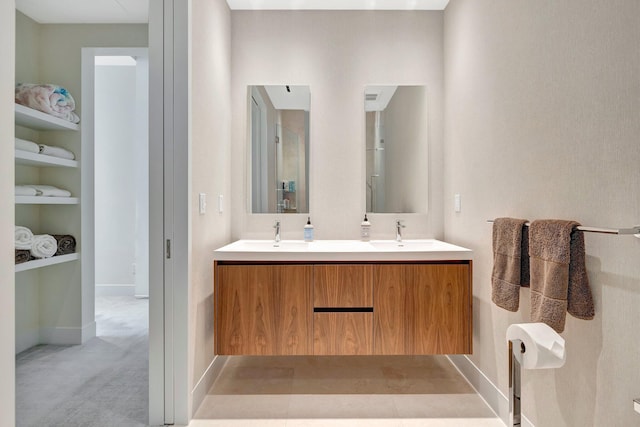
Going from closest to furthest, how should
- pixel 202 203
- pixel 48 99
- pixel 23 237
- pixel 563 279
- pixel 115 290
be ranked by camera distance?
pixel 563 279
pixel 23 237
pixel 48 99
pixel 202 203
pixel 115 290

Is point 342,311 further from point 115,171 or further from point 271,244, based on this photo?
point 115,171

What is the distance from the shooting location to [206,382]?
2.06 metres

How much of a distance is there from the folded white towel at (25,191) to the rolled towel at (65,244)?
0.30m

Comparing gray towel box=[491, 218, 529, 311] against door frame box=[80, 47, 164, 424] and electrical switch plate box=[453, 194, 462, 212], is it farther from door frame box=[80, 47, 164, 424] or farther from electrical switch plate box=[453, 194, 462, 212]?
door frame box=[80, 47, 164, 424]

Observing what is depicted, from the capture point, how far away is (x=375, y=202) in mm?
2609

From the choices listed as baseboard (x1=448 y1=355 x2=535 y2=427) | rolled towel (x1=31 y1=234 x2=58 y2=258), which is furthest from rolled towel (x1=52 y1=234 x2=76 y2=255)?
baseboard (x1=448 y1=355 x2=535 y2=427)

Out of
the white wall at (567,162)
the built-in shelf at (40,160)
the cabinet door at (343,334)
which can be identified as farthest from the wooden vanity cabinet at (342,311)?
the built-in shelf at (40,160)

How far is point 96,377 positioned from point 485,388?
2190 millimetres

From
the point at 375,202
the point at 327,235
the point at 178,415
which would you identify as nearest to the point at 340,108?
the point at 375,202

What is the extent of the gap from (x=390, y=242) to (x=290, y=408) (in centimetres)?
122

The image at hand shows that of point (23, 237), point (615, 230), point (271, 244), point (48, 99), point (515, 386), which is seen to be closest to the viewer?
point (515, 386)

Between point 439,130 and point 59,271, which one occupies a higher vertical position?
point 439,130

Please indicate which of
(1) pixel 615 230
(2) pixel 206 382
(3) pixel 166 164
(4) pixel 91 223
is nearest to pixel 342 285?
(2) pixel 206 382

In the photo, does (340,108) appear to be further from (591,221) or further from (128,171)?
(591,221)
